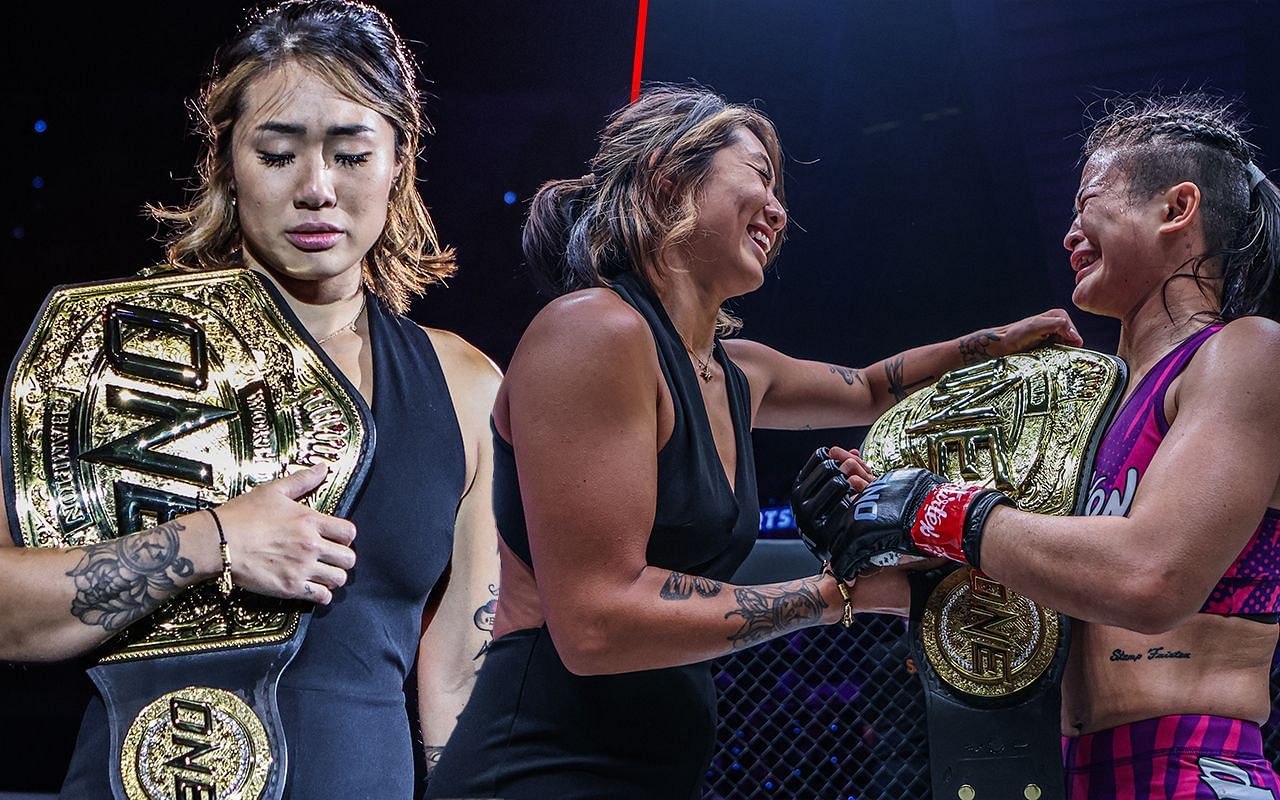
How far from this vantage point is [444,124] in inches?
106

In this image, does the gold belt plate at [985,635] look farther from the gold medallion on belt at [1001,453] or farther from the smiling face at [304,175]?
the smiling face at [304,175]

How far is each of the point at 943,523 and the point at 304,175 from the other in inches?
42.1

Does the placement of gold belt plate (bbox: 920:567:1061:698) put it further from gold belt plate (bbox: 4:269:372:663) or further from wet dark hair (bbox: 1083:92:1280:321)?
gold belt plate (bbox: 4:269:372:663)

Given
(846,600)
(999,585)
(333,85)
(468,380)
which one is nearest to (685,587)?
(846,600)

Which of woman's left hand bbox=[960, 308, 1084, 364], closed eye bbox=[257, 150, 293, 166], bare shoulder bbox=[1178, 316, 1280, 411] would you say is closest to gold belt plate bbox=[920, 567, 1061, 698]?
bare shoulder bbox=[1178, 316, 1280, 411]

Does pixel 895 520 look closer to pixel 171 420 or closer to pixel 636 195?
pixel 636 195

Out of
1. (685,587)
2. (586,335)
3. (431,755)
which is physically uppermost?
(586,335)

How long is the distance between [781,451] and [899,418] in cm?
120

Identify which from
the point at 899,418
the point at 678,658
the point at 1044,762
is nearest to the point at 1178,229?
the point at 899,418

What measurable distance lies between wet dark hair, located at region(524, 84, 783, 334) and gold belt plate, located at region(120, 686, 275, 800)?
794 millimetres

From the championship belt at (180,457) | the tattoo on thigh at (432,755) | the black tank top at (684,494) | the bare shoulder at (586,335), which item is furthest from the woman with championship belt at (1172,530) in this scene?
the championship belt at (180,457)

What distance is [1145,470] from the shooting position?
164 centimetres

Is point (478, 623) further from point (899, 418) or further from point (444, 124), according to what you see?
point (444, 124)

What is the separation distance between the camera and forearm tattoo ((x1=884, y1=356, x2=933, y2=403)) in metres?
2.11
